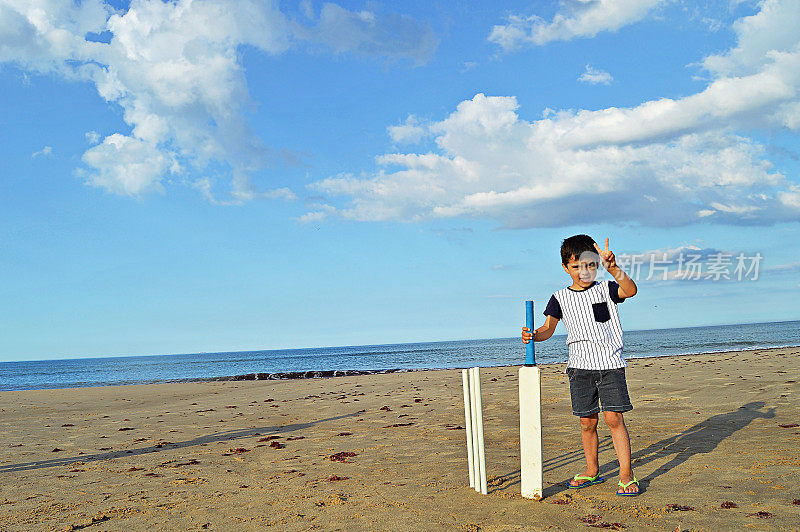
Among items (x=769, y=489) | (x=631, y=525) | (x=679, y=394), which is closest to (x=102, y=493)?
(x=631, y=525)

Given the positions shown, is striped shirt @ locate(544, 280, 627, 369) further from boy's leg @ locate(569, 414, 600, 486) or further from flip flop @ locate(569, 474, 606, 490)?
flip flop @ locate(569, 474, 606, 490)

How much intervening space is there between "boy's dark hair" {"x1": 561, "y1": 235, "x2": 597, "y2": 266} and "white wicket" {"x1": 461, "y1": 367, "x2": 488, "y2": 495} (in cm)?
136

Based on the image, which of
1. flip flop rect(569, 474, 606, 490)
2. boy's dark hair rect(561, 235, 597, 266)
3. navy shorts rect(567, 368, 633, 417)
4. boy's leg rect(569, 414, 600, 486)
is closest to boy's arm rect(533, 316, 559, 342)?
navy shorts rect(567, 368, 633, 417)

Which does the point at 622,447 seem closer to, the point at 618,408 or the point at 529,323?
the point at 618,408

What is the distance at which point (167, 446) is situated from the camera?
8695mm

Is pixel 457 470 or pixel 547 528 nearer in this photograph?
pixel 547 528

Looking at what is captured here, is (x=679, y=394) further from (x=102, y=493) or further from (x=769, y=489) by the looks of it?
(x=102, y=493)

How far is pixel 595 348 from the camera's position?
15.9 ft

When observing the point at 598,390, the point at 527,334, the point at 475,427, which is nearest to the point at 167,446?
the point at 475,427

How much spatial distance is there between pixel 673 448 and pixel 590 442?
222 cm

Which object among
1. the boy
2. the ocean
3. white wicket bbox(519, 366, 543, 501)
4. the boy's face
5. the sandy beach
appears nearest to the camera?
the sandy beach

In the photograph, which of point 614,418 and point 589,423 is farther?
point 589,423

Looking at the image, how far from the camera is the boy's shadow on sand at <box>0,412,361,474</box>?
293 inches

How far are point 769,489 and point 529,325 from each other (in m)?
2.45
